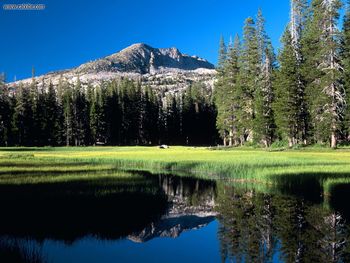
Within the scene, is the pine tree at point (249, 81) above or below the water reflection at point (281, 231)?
above

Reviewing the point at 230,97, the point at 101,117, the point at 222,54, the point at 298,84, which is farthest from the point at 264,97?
the point at 101,117

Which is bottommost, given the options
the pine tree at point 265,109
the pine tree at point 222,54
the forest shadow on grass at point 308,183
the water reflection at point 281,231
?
the water reflection at point 281,231

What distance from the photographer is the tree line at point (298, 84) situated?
49.7m

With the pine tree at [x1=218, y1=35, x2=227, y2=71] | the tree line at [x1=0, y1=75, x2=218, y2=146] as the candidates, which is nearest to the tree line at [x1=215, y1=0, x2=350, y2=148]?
the pine tree at [x1=218, y1=35, x2=227, y2=71]

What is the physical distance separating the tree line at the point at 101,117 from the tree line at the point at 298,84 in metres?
42.1

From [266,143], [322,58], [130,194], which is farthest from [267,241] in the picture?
[266,143]

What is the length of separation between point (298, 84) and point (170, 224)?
45002mm

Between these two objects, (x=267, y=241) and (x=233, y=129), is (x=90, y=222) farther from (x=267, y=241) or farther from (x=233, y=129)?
(x=233, y=129)

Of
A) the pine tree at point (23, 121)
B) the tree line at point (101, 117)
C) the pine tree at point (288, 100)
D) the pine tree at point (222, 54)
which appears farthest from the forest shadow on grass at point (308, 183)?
the tree line at point (101, 117)

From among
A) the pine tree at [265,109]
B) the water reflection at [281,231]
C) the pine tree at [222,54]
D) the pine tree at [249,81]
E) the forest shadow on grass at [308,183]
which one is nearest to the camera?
the water reflection at [281,231]

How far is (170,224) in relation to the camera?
1694cm

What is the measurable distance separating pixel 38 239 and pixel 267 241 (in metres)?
8.28

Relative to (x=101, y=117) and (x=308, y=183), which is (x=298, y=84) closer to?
(x=308, y=183)

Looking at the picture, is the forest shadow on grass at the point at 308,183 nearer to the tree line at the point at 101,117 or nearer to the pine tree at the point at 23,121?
the pine tree at the point at 23,121
